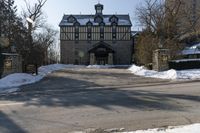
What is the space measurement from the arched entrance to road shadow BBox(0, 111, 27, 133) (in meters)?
81.7

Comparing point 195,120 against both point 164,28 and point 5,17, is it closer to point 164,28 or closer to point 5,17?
point 5,17

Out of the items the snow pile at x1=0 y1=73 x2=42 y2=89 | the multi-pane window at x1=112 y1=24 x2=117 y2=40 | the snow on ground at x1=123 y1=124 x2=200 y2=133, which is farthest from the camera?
the multi-pane window at x1=112 y1=24 x2=117 y2=40

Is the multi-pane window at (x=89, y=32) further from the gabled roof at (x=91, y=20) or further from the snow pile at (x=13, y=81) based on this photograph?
the snow pile at (x=13, y=81)

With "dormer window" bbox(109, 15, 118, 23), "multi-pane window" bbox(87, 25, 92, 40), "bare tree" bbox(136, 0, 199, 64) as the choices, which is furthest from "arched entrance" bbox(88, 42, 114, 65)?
"bare tree" bbox(136, 0, 199, 64)

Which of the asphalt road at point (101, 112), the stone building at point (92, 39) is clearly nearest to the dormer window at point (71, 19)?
the stone building at point (92, 39)

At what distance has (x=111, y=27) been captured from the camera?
9631 cm

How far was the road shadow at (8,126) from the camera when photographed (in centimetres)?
1014

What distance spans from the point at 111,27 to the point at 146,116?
3371 inches

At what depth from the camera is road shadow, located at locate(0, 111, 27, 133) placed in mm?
10138

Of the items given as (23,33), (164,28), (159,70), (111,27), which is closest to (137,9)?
(164,28)

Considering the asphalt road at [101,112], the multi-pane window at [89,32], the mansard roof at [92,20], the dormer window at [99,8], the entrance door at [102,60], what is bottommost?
the asphalt road at [101,112]

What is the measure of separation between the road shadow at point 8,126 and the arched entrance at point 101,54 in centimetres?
8172

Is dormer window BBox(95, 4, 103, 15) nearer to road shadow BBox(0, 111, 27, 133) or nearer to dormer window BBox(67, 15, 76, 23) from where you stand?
dormer window BBox(67, 15, 76, 23)

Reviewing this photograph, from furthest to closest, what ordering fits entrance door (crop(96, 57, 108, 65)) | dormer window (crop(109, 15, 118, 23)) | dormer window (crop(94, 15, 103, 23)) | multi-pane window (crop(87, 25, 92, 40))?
1. dormer window (crop(94, 15, 103, 23))
2. dormer window (crop(109, 15, 118, 23))
3. multi-pane window (crop(87, 25, 92, 40))
4. entrance door (crop(96, 57, 108, 65))
